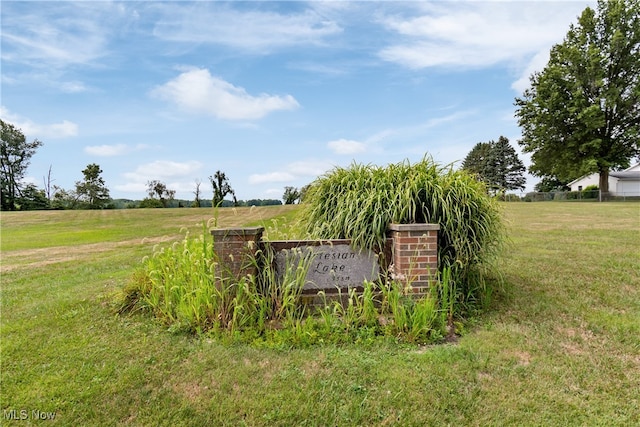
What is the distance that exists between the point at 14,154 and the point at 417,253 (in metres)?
42.9

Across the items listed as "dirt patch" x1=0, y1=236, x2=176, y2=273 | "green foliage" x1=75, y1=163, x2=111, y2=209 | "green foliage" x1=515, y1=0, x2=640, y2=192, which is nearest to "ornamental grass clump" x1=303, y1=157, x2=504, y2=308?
"dirt patch" x1=0, y1=236, x2=176, y2=273

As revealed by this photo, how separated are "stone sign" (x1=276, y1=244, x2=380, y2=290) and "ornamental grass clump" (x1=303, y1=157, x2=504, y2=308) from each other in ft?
0.45

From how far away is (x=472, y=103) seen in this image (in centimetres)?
875

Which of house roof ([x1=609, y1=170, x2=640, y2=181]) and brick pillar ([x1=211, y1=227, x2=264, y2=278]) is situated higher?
house roof ([x1=609, y1=170, x2=640, y2=181])

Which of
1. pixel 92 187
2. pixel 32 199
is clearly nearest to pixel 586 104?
pixel 92 187

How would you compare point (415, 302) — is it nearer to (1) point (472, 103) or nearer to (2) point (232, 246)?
(2) point (232, 246)

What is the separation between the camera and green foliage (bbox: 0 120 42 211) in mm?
31144

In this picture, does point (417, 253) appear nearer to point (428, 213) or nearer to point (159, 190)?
point (428, 213)

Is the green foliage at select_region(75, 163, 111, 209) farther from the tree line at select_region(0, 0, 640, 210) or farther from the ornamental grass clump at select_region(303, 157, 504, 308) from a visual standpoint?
the ornamental grass clump at select_region(303, 157, 504, 308)

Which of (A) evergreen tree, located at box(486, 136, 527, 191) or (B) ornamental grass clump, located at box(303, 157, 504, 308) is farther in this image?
(A) evergreen tree, located at box(486, 136, 527, 191)

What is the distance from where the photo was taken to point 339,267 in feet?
11.4

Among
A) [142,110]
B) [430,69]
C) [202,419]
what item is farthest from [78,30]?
[430,69]

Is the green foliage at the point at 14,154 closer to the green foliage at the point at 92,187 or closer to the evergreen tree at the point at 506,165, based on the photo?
the green foliage at the point at 92,187

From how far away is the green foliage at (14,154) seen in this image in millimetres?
31144
